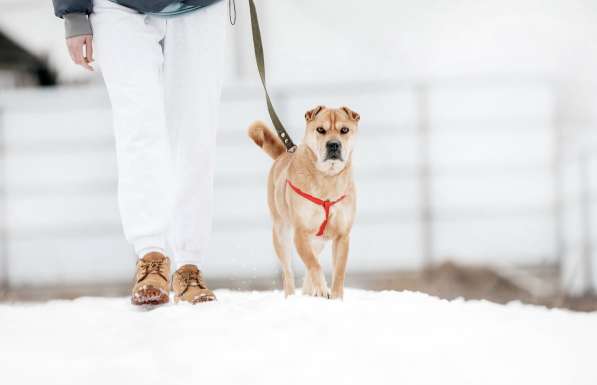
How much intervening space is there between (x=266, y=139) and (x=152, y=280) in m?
0.63

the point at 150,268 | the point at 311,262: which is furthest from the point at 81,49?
the point at 311,262

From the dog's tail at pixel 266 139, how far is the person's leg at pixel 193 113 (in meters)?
0.24

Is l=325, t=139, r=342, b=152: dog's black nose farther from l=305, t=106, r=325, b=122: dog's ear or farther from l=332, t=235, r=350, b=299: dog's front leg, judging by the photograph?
l=332, t=235, r=350, b=299: dog's front leg

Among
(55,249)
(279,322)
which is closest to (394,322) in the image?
(279,322)

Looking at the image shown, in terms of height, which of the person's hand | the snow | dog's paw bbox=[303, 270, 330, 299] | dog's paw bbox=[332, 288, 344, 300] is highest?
Answer: the person's hand

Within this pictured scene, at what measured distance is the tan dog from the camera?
1.72 metres

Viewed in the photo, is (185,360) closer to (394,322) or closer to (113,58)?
(394,322)

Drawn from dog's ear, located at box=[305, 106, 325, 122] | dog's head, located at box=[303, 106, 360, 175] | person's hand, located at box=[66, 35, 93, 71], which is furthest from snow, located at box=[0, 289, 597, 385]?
person's hand, located at box=[66, 35, 93, 71]

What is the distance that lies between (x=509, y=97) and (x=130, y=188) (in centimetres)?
276

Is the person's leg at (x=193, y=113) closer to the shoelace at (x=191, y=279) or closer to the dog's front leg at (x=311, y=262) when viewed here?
the shoelace at (x=191, y=279)

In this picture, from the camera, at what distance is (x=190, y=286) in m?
1.86

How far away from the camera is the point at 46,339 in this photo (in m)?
1.55

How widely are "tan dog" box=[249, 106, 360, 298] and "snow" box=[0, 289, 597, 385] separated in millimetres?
106

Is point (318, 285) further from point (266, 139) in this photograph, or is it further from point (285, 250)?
point (266, 139)
